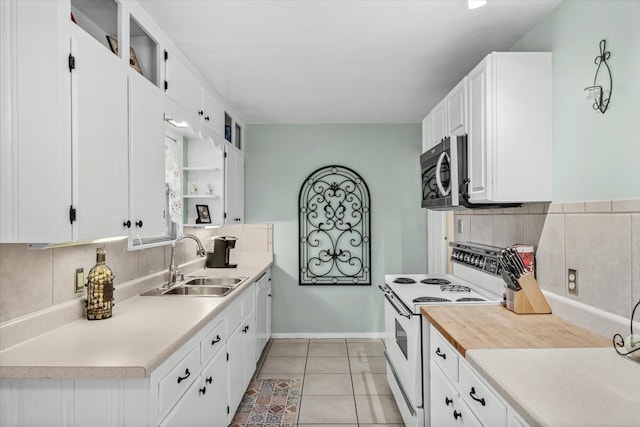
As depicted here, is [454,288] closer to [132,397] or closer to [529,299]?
[529,299]

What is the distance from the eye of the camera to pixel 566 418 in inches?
37.5

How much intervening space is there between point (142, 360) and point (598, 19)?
2.30 metres

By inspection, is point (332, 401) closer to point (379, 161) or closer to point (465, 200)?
point (465, 200)

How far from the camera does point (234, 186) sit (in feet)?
12.9

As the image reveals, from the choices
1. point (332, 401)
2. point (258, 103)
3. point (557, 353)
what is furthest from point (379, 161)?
point (557, 353)

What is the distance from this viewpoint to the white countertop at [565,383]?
0.97 meters

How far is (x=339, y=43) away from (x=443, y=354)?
1863mm

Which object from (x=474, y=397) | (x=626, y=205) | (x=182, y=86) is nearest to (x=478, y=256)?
(x=626, y=205)

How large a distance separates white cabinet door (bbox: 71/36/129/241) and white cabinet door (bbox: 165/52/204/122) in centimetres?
56

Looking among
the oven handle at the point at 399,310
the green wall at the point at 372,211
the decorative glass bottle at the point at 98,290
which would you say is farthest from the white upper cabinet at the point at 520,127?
the green wall at the point at 372,211

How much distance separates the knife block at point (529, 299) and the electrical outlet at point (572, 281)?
157 mm

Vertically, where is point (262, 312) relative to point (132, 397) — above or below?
below

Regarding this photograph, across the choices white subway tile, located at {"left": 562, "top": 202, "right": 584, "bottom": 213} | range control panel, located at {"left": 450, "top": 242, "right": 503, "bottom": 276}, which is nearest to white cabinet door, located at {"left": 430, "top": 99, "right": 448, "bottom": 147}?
range control panel, located at {"left": 450, "top": 242, "right": 503, "bottom": 276}

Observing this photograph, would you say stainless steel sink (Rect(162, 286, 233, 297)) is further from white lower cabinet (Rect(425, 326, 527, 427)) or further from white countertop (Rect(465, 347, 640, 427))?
white countertop (Rect(465, 347, 640, 427))
